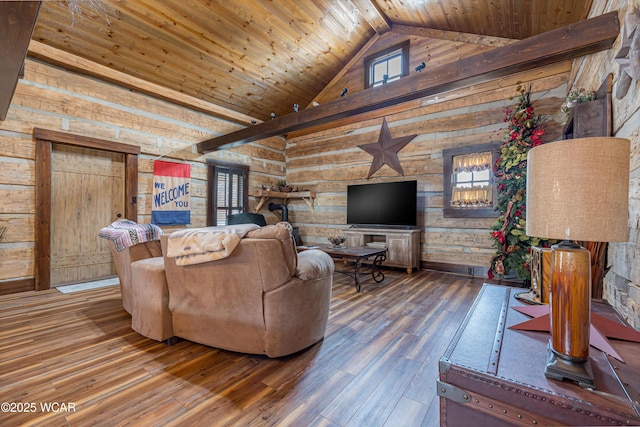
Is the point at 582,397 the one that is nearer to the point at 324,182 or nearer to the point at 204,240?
the point at 204,240

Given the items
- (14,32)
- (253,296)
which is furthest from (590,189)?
(14,32)

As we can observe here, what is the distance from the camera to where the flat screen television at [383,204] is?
4.94 metres

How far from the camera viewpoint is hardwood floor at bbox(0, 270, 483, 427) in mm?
1445

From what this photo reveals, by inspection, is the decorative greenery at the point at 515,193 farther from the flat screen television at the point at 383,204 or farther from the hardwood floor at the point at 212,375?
the flat screen television at the point at 383,204

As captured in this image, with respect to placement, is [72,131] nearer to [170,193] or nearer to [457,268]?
[170,193]

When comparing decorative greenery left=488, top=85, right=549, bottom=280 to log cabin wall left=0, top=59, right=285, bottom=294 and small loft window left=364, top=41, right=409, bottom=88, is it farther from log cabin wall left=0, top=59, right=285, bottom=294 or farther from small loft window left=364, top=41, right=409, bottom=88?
log cabin wall left=0, top=59, right=285, bottom=294

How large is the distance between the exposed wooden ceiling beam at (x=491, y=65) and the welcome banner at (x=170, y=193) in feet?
8.61

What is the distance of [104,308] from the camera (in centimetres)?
302

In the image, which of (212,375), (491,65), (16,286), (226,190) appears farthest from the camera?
(226,190)

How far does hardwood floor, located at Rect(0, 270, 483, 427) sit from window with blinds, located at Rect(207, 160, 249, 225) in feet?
10.0

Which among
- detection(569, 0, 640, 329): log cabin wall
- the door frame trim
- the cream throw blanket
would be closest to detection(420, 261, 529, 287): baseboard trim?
detection(569, 0, 640, 329): log cabin wall

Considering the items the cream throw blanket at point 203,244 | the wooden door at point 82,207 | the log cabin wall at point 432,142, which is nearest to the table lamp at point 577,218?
the cream throw blanket at point 203,244

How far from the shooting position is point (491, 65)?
247 cm

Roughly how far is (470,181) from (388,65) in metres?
2.89
